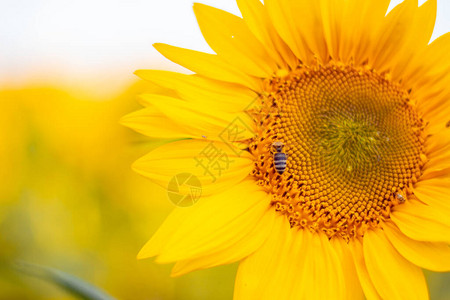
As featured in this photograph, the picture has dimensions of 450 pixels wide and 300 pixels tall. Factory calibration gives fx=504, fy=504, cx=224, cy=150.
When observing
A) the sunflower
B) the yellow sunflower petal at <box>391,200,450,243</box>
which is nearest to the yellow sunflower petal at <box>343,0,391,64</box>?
the sunflower

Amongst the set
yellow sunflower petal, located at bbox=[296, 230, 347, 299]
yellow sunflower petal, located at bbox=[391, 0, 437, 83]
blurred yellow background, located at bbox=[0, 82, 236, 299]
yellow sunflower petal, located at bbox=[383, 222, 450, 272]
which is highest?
yellow sunflower petal, located at bbox=[391, 0, 437, 83]

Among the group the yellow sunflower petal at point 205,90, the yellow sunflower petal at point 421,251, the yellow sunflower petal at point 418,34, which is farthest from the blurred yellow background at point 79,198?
the yellow sunflower petal at point 418,34

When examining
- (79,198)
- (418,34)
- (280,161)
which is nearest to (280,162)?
(280,161)

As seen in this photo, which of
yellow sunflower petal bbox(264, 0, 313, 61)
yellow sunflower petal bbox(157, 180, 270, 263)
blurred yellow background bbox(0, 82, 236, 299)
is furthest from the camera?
blurred yellow background bbox(0, 82, 236, 299)

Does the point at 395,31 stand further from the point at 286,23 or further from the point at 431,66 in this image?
the point at 286,23

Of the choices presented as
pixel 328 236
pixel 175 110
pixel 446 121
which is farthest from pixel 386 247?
pixel 175 110

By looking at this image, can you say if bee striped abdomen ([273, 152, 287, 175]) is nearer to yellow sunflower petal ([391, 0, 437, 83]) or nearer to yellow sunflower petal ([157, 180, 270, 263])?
yellow sunflower petal ([157, 180, 270, 263])
